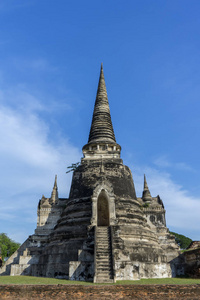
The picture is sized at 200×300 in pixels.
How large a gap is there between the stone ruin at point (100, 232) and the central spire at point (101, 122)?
92 millimetres

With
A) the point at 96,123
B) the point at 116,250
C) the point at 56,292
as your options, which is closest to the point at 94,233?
the point at 116,250

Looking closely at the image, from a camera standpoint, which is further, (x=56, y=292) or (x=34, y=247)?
(x=34, y=247)

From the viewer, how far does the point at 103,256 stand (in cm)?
1226

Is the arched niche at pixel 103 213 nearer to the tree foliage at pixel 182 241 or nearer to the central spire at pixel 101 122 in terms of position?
the central spire at pixel 101 122

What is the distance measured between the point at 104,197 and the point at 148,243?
151 inches

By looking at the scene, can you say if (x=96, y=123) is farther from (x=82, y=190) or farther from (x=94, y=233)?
(x=94, y=233)

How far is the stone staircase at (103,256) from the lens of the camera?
36.4 feet

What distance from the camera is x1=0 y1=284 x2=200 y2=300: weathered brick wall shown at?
8.73 metres

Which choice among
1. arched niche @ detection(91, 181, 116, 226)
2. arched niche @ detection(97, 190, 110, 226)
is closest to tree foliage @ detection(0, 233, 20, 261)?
arched niche @ detection(97, 190, 110, 226)

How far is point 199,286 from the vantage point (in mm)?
9445

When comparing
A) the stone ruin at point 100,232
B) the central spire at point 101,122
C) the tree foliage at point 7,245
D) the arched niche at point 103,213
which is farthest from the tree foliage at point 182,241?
the arched niche at point 103,213

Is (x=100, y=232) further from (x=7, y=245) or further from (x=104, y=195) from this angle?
(x=7, y=245)

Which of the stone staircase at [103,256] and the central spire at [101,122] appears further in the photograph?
the central spire at [101,122]

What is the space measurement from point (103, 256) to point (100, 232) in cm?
170
